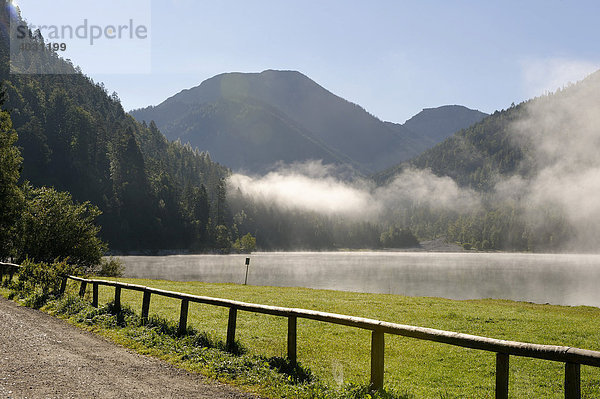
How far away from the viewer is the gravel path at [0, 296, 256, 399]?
32.7 feet

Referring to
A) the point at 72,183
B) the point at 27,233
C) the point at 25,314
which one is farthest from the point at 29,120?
the point at 25,314

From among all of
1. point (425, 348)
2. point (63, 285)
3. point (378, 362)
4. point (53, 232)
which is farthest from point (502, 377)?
point (53, 232)

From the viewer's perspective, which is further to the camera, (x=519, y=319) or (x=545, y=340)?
(x=519, y=319)

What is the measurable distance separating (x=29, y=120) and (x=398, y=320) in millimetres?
207575

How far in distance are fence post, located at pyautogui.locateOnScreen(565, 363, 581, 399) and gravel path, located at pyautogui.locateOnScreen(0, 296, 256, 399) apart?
21.2ft

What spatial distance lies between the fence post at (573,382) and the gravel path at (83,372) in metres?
6.45

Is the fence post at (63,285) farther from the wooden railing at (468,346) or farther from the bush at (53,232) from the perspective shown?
the bush at (53,232)

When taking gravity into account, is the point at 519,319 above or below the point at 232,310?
below

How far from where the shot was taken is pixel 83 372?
11.4m

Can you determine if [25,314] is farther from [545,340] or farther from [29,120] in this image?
[29,120]

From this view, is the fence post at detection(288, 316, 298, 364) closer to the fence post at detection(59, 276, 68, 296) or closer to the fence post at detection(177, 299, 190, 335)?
the fence post at detection(177, 299, 190, 335)

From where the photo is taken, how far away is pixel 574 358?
24.0 ft

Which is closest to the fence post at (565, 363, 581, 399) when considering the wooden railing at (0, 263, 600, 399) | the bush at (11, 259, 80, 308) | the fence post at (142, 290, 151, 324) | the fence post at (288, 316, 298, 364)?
the wooden railing at (0, 263, 600, 399)

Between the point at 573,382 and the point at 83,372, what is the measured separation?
11.2m
